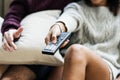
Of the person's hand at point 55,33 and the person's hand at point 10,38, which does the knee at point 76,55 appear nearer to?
the person's hand at point 55,33

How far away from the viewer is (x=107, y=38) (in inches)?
52.4

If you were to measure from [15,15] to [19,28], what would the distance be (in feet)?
0.68

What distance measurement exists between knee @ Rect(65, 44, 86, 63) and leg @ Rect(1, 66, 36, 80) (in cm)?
24

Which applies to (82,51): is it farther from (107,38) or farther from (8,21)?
(8,21)

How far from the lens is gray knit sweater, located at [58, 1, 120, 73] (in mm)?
1305

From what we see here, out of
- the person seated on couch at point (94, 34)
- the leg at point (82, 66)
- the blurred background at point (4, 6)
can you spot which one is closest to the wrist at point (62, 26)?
the person seated on couch at point (94, 34)

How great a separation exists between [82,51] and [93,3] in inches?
13.2

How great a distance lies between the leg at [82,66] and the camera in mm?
1094

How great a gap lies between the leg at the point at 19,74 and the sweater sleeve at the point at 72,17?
0.82ft

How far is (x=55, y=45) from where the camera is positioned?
1072 mm

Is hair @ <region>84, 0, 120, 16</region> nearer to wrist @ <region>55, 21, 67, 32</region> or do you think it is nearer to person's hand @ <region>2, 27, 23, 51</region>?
wrist @ <region>55, 21, 67, 32</region>

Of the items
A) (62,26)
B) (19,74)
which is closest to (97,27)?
(62,26)

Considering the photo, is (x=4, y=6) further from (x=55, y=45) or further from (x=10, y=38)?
(x=55, y=45)

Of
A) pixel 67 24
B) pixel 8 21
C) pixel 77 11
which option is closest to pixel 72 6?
pixel 77 11
